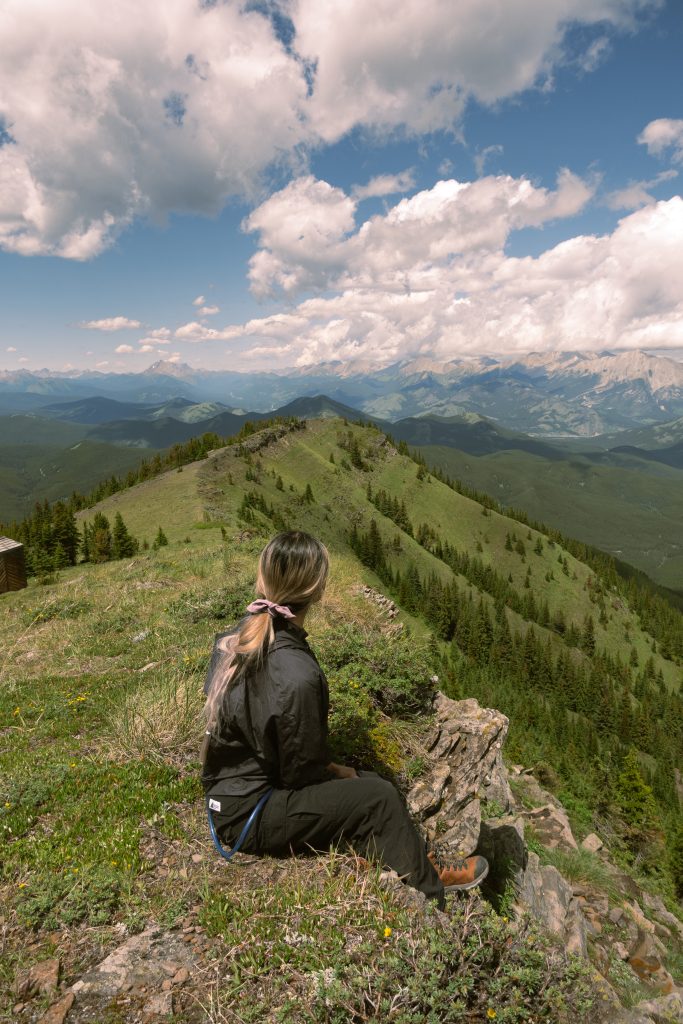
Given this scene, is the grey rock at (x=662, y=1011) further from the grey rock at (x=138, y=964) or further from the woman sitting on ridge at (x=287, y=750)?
the grey rock at (x=138, y=964)

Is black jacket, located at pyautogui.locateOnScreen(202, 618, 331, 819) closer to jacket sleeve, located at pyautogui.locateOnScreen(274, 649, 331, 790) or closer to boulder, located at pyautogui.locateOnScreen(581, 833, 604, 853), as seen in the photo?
jacket sleeve, located at pyautogui.locateOnScreen(274, 649, 331, 790)

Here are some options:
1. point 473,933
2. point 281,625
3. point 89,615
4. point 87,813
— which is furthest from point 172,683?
point 89,615

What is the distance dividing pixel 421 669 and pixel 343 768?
507 cm

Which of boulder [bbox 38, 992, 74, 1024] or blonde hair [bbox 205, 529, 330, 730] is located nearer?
boulder [bbox 38, 992, 74, 1024]

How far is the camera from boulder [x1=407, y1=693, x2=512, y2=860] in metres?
7.52

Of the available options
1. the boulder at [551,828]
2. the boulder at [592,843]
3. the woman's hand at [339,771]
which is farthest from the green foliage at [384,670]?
the boulder at [592,843]

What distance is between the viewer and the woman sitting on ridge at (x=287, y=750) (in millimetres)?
4961

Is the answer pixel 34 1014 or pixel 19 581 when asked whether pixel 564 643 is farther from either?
pixel 34 1014

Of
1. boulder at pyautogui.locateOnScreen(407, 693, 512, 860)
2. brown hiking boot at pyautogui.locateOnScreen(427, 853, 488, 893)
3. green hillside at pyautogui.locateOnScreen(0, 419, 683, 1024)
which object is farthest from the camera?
boulder at pyautogui.locateOnScreen(407, 693, 512, 860)

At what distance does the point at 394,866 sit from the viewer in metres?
5.03

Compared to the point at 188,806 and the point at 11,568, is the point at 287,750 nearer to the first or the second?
the point at 188,806

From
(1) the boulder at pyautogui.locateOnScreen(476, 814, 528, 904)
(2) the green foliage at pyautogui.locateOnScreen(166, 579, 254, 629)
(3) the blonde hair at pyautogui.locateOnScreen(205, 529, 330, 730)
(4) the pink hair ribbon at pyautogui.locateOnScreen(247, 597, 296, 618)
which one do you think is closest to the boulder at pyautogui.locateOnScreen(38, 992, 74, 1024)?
(3) the blonde hair at pyautogui.locateOnScreen(205, 529, 330, 730)

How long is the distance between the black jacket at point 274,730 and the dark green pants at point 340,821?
0.60 ft

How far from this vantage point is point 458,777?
28.2 feet
